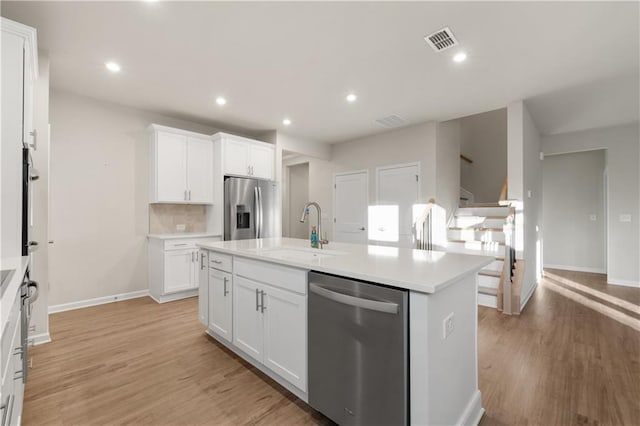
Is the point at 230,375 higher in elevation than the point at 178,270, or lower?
lower

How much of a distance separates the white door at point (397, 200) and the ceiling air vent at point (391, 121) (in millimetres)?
749

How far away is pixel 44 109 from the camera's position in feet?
8.76

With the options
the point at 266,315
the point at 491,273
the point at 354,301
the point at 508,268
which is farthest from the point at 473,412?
the point at 491,273

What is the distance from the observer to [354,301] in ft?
4.60

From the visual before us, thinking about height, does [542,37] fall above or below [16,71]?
above

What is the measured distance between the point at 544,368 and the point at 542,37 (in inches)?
108

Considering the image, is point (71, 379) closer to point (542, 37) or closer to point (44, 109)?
point (44, 109)

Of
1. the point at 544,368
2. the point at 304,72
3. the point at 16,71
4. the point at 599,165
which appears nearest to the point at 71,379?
the point at 16,71

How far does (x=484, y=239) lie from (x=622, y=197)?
109 inches

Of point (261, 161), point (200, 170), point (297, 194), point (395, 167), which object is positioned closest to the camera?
point (200, 170)

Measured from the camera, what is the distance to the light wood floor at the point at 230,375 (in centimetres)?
171

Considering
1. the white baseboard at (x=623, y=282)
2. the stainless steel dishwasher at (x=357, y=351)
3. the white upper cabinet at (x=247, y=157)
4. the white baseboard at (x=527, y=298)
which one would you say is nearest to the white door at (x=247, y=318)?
the stainless steel dishwasher at (x=357, y=351)

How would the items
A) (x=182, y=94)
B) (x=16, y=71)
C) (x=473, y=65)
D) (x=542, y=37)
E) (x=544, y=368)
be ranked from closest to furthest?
1. (x=16, y=71)
2. (x=544, y=368)
3. (x=542, y=37)
4. (x=473, y=65)
5. (x=182, y=94)

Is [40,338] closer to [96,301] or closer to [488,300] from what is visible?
[96,301]
